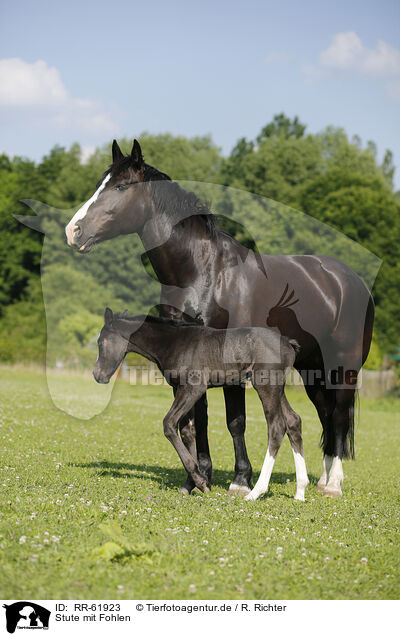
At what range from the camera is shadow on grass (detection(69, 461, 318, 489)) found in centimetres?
899

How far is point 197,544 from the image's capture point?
5.46m

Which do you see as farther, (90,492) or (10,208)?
(10,208)

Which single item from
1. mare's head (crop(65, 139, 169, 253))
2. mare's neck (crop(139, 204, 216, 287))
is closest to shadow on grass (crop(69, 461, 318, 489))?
mare's neck (crop(139, 204, 216, 287))

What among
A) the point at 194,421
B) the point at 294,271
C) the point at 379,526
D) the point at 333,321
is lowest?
the point at 379,526

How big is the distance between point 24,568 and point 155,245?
425cm

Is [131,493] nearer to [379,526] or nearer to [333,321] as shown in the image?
[379,526]

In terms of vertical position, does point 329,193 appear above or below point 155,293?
above

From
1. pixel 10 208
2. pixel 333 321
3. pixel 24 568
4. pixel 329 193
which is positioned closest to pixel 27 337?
pixel 10 208

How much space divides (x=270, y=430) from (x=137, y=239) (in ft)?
104

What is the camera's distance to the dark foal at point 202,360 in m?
7.55

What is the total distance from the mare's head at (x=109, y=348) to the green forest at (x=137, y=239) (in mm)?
28075

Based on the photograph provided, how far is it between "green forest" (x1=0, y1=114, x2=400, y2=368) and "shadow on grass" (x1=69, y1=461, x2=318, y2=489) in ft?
84.4

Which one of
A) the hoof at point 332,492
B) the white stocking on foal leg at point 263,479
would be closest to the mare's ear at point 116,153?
the white stocking on foal leg at point 263,479

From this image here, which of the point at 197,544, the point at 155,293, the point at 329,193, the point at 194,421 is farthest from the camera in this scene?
the point at 329,193
